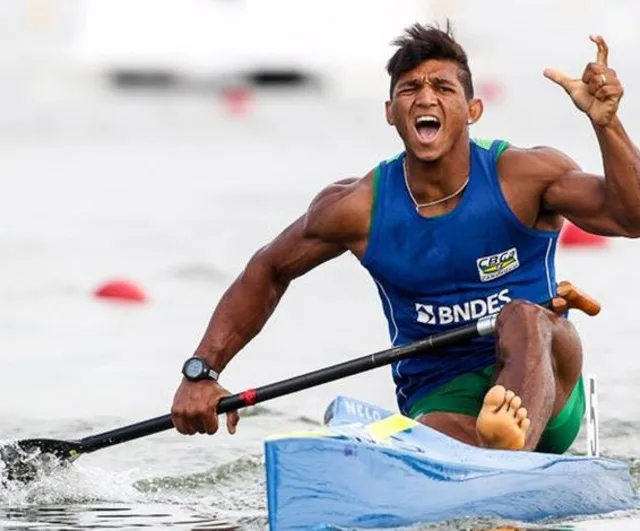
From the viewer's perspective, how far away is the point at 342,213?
306 inches

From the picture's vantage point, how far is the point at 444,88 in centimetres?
758

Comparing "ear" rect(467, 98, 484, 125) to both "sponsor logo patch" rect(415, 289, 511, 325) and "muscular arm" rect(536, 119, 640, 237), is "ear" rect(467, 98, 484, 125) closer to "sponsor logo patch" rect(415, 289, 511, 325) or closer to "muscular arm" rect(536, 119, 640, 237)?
"muscular arm" rect(536, 119, 640, 237)

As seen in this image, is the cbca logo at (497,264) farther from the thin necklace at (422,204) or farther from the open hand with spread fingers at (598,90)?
the open hand with spread fingers at (598,90)

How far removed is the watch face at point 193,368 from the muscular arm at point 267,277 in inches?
3.1

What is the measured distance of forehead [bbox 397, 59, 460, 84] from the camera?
7586mm

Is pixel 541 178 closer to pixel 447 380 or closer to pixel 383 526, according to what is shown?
pixel 447 380

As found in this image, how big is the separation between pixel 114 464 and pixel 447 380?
6.57 feet

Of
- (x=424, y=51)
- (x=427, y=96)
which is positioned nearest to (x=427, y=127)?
(x=427, y=96)

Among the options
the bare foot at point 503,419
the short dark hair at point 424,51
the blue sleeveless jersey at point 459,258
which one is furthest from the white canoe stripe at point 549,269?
the bare foot at point 503,419

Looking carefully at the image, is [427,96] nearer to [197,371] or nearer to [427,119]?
[427,119]

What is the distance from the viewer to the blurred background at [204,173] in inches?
452

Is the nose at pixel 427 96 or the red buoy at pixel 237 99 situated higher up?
the red buoy at pixel 237 99

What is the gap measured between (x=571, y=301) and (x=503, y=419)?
0.82m

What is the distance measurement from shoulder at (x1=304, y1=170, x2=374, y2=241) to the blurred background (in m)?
1.77
